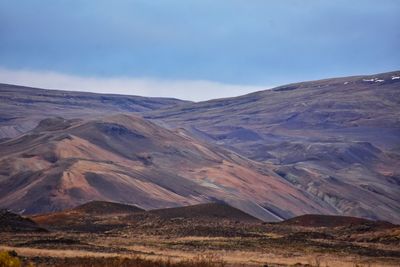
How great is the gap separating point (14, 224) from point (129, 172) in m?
55.6

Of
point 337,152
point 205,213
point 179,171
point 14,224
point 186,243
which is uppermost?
point 337,152

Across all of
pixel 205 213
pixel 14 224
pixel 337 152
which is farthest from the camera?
pixel 337 152

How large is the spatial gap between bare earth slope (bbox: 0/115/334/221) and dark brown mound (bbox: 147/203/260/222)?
2658 cm

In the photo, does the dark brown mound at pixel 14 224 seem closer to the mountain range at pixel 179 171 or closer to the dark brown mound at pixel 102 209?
the dark brown mound at pixel 102 209

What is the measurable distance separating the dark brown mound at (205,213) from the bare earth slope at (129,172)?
1046 inches

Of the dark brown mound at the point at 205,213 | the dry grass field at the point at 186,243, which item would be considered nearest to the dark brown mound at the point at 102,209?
the dry grass field at the point at 186,243

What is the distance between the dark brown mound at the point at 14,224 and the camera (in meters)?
36.3

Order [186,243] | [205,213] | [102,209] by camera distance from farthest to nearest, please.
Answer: [102,209], [205,213], [186,243]

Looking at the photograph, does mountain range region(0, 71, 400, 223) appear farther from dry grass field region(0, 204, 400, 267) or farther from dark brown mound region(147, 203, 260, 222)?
dry grass field region(0, 204, 400, 267)

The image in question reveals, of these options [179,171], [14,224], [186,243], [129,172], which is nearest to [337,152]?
[179,171]

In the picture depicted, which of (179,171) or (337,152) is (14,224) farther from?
(337,152)

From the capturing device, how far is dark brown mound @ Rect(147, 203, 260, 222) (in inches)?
1956

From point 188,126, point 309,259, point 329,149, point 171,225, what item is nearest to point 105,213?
point 171,225

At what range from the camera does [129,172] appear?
3664 inches
